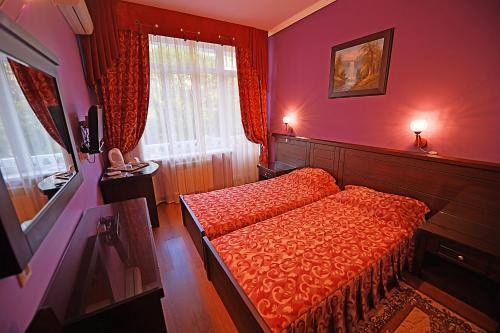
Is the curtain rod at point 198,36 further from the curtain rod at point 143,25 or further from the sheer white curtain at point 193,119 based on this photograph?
the curtain rod at point 143,25

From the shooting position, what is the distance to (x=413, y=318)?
1456 millimetres

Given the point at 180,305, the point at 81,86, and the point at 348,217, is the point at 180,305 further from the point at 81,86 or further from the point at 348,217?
the point at 81,86

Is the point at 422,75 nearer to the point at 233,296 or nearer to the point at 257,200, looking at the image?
the point at 257,200

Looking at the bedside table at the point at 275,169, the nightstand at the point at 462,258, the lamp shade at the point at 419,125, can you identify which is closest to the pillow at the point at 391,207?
the nightstand at the point at 462,258

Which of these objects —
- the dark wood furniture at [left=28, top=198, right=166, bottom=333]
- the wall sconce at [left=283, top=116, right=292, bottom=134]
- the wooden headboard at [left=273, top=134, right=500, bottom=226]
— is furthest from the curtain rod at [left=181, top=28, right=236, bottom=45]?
the dark wood furniture at [left=28, top=198, right=166, bottom=333]

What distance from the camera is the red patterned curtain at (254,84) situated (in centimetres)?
342

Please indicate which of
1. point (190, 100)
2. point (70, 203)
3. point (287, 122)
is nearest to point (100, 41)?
point (190, 100)

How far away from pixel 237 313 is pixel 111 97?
2.82m

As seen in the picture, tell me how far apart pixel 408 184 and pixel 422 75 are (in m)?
1.02

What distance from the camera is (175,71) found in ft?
9.91

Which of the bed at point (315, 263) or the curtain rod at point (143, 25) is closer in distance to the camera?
the bed at point (315, 263)

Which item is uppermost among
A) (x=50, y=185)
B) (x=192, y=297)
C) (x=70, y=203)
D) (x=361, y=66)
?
(x=361, y=66)

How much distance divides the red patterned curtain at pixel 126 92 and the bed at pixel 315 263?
204cm

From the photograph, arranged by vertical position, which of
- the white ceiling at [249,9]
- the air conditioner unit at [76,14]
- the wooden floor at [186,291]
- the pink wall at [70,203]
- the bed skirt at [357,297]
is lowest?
the wooden floor at [186,291]
